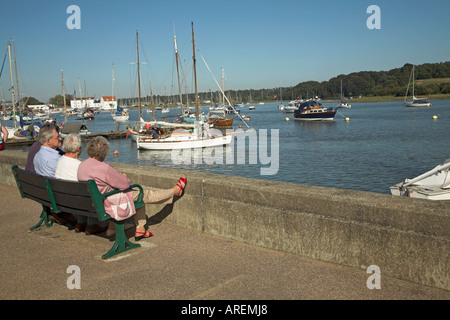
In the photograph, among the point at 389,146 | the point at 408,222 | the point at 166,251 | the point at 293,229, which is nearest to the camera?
the point at 408,222

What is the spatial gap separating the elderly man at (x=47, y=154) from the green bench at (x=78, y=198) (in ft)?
0.70

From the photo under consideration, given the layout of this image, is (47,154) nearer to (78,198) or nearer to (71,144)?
(71,144)

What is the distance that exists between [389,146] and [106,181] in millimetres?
39065

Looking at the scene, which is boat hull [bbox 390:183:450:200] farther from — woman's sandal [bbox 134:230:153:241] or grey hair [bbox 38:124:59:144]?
grey hair [bbox 38:124:59:144]

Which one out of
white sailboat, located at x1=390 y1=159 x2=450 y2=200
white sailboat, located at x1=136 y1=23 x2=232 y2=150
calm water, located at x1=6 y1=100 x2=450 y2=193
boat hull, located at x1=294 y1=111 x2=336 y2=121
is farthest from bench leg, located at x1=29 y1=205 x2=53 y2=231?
boat hull, located at x1=294 y1=111 x2=336 y2=121

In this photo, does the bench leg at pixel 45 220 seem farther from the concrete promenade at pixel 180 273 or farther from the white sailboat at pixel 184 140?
the white sailboat at pixel 184 140

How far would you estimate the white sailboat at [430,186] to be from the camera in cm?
1148

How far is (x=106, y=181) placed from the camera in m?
4.86

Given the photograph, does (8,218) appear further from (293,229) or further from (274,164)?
(274,164)

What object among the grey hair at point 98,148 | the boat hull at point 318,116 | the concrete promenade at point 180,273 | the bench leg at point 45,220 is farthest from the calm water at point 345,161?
the boat hull at point 318,116

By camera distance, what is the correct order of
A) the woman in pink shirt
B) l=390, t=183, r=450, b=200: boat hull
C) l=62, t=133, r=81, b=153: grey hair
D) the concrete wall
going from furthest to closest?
→ 1. l=390, t=183, r=450, b=200: boat hull
2. l=62, t=133, r=81, b=153: grey hair
3. the woman in pink shirt
4. the concrete wall

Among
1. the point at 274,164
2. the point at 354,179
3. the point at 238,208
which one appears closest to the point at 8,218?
the point at 238,208

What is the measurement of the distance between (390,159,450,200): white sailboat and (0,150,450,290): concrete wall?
809 cm

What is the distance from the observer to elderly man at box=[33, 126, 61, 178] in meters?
5.90
